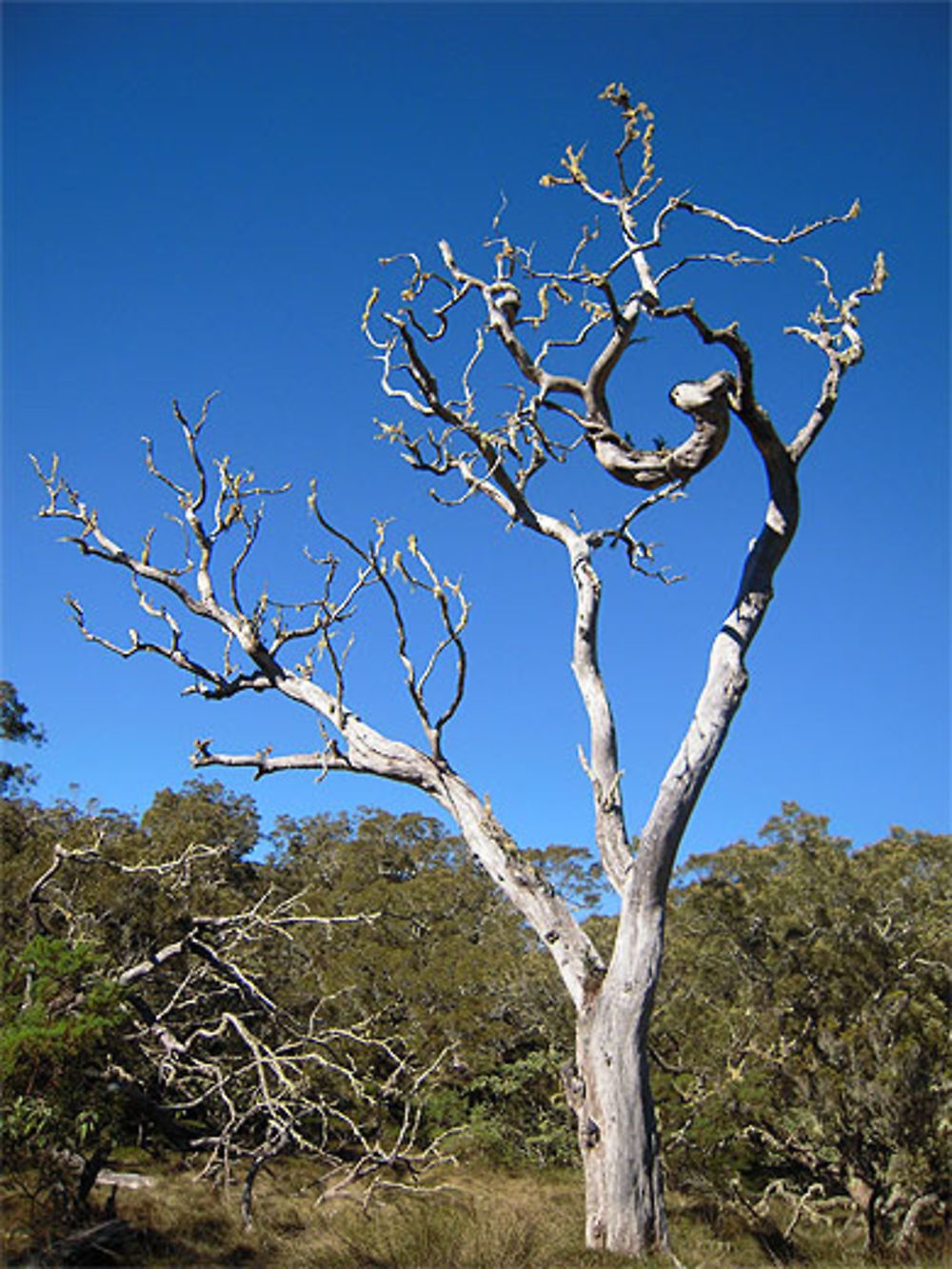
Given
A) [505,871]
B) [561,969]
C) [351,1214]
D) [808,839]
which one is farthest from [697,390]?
[808,839]

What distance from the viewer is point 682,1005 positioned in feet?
44.2

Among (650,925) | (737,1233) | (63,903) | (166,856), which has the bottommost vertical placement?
(737,1233)

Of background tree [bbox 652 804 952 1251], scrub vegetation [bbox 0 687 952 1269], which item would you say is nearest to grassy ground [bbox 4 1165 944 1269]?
scrub vegetation [bbox 0 687 952 1269]

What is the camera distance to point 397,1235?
17.9 ft

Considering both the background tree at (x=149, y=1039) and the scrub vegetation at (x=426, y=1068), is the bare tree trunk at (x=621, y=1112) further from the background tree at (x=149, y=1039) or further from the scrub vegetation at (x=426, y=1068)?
the background tree at (x=149, y=1039)

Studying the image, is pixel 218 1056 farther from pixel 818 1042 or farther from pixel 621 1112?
pixel 818 1042

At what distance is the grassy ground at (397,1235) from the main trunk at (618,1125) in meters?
0.18

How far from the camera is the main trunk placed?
16.4ft

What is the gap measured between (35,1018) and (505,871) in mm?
2795

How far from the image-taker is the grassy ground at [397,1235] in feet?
16.3

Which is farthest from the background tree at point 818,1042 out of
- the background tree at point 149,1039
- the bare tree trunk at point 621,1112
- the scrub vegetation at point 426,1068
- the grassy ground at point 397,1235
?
the bare tree trunk at point 621,1112

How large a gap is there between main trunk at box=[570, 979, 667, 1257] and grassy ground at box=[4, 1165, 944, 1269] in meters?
0.18

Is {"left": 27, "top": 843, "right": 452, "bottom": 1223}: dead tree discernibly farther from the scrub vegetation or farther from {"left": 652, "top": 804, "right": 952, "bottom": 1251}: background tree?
{"left": 652, "top": 804, "right": 952, "bottom": 1251}: background tree

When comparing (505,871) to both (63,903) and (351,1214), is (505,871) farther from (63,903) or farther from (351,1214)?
(63,903)
